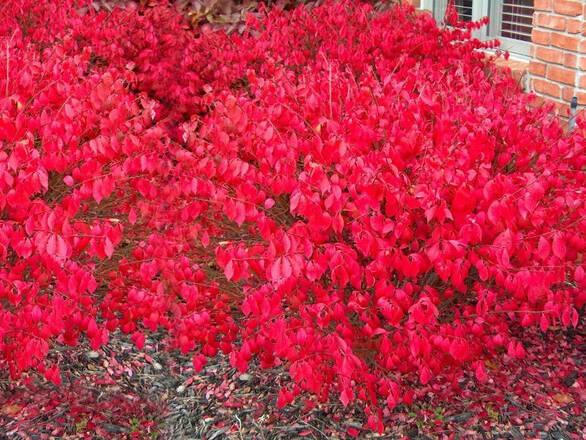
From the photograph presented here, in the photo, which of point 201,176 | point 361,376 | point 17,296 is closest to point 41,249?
point 17,296

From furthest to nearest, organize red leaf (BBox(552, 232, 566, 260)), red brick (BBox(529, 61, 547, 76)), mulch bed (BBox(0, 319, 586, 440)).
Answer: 1. red brick (BBox(529, 61, 547, 76))
2. mulch bed (BBox(0, 319, 586, 440))
3. red leaf (BBox(552, 232, 566, 260))

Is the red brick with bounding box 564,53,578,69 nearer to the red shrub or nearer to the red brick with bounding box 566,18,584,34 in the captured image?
the red brick with bounding box 566,18,584,34

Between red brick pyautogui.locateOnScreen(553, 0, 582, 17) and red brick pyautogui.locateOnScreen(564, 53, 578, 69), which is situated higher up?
red brick pyautogui.locateOnScreen(553, 0, 582, 17)

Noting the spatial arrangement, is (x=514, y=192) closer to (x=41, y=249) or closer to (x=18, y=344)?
(x=41, y=249)

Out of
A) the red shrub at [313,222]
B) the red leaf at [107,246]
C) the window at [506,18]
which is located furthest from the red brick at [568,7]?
the red leaf at [107,246]

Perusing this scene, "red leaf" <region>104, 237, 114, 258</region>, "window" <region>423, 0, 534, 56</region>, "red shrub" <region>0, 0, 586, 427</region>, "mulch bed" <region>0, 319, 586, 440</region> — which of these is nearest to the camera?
"red shrub" <region>0, 0, 586, 427</region>

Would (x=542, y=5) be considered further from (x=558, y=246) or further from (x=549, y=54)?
(x=558, y=246)

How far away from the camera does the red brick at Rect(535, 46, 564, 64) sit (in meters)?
5.23

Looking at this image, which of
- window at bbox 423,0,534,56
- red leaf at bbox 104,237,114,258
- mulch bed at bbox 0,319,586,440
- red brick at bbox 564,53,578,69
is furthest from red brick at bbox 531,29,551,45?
red leaf at bbox 104,237,114,258

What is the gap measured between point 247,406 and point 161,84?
313cm

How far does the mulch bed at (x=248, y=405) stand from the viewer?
143 inches

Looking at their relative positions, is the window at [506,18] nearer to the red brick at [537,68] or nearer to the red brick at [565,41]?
the red brick at [537,68]

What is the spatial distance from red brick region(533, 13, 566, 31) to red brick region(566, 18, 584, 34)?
2.5 inches

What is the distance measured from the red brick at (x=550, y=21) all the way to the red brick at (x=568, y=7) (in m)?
0.05
